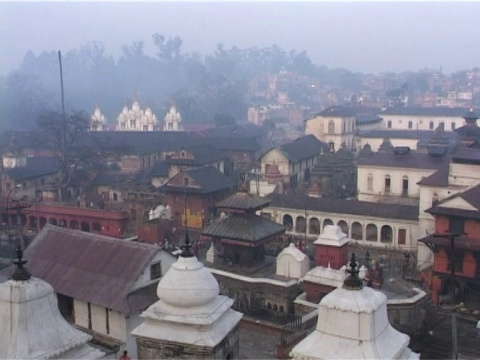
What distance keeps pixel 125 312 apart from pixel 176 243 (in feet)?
53.3

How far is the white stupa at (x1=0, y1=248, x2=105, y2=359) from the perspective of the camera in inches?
357

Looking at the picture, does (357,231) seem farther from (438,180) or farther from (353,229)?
(438,180)

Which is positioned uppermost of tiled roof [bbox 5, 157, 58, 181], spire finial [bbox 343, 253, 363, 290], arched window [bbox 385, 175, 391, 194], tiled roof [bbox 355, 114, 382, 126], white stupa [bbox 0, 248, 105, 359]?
tiled roof [bbox 355, 114, 382, 126]

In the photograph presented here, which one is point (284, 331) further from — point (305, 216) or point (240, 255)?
point (305, 216)

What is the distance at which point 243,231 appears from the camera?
24.1 m

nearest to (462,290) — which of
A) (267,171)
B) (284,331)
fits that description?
(284,331)

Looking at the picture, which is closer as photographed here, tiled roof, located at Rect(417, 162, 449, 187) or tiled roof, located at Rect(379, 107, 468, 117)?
tiled roof, located at Rect(417, 162, 449, 187)

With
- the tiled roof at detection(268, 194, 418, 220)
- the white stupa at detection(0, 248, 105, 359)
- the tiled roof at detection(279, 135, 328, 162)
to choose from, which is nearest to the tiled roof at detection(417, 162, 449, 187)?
the tiled roof at detection(268, 194, 418, 220)

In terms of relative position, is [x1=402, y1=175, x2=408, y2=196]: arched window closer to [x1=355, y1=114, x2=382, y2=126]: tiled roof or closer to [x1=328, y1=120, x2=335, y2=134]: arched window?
[x1=328, y1=120, x2=335, y2=134]: arched window

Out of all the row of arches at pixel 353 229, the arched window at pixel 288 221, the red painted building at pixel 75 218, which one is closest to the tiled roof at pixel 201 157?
the red painted building at pixel 75 218

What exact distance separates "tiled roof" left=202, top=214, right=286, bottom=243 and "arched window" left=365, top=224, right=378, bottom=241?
9.78 metres

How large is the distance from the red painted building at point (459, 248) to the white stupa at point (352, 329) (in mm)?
16277

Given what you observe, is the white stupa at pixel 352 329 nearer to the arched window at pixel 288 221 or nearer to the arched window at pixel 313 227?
the arched window at pixel 313 227

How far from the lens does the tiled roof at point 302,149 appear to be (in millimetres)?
48219
